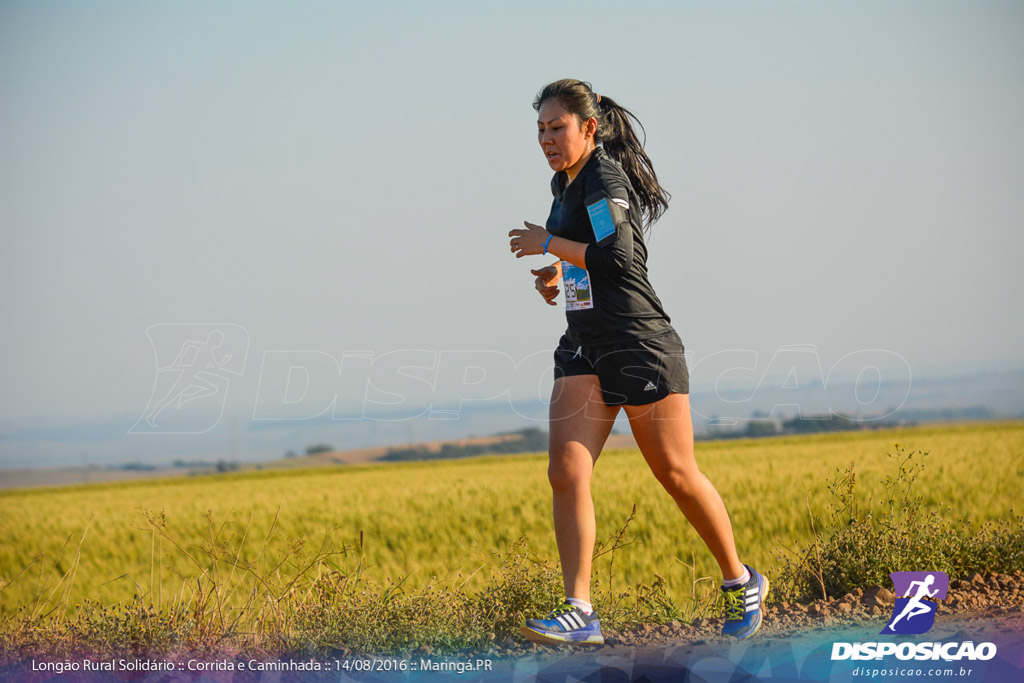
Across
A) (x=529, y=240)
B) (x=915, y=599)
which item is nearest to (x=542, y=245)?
(x=529, y=240)

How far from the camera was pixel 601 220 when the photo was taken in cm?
342

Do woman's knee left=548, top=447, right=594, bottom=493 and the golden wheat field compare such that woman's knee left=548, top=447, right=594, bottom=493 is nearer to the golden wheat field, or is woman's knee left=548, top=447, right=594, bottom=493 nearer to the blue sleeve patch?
the blue sleeve patch

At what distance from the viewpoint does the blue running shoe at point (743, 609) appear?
370cm

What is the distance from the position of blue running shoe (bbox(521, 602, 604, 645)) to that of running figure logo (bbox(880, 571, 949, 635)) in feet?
4.23

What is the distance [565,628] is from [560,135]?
195cm

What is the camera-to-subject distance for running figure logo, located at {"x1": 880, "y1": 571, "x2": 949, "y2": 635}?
151 inches

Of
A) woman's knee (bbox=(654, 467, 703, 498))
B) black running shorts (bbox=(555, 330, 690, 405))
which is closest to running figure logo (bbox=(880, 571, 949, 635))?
woman's knee (bbox=(654, 467, 703, 498))

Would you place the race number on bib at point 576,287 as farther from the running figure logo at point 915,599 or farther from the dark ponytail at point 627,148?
the running figure logo at point 915,599

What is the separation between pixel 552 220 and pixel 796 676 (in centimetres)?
203

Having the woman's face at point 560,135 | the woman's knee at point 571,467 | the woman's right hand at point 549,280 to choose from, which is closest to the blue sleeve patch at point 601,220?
the woman's face at point 560,135

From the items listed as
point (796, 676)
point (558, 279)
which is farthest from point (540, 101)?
point (796, 676)

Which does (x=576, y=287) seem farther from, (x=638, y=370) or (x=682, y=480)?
(x=682, y=480)

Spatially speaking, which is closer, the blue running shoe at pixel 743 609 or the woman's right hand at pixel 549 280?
the blue running shoe at pixel 743 609

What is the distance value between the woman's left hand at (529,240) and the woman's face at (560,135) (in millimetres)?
280
